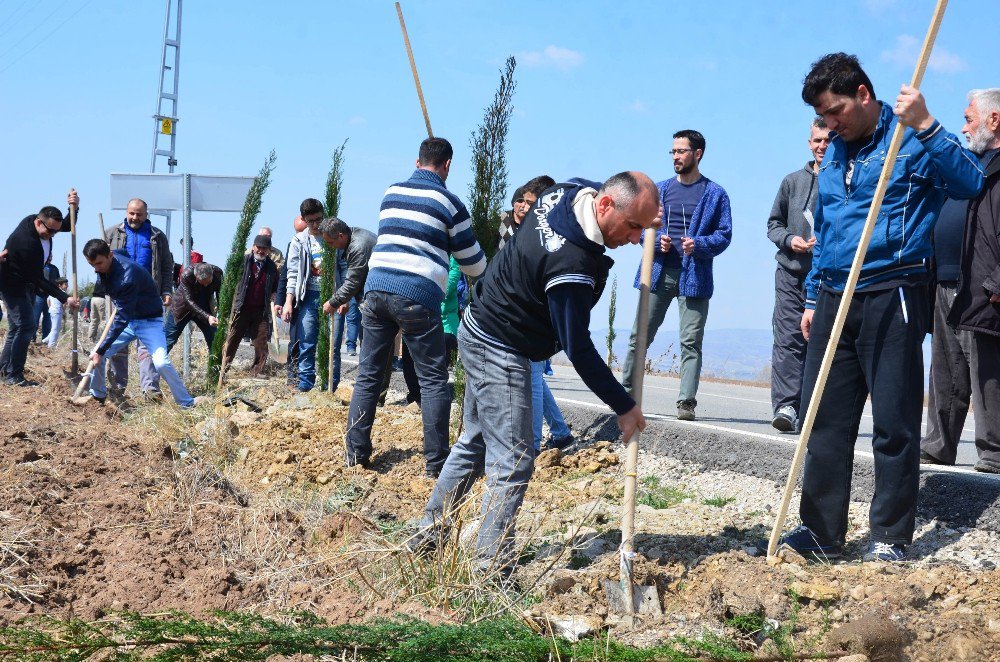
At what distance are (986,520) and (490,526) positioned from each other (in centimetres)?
257

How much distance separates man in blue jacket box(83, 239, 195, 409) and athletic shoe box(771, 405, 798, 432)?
226 inches

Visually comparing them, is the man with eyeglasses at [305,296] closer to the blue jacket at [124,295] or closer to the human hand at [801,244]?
the blue jacket at [124,295]

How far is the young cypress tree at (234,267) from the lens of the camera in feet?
38.3

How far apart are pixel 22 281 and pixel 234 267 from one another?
2.40 meters

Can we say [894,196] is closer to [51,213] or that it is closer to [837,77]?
[837,77]

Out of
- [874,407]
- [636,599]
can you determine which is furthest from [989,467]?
[636,599]

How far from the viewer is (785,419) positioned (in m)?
7.45

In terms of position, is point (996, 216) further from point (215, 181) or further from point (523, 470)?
point (215, 181)

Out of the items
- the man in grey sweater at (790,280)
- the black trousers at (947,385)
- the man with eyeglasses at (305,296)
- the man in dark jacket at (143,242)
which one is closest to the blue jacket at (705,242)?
the man in grey sweater at (790,280)

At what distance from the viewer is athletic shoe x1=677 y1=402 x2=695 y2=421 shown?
8156 mm

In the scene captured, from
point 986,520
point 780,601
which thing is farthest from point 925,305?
point 780,601

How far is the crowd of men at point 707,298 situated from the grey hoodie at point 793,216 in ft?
0.05

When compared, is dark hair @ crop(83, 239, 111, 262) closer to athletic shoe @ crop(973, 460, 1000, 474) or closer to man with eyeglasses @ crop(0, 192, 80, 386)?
man with eyeglasses @ crop(0, 192, 80, 386)

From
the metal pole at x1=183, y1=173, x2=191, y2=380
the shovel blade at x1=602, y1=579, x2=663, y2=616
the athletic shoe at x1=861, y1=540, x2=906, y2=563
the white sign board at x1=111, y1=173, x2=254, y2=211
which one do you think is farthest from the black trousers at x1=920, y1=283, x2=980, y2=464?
the metal pole at x1=183, y1=173, x2=191, y2=380
